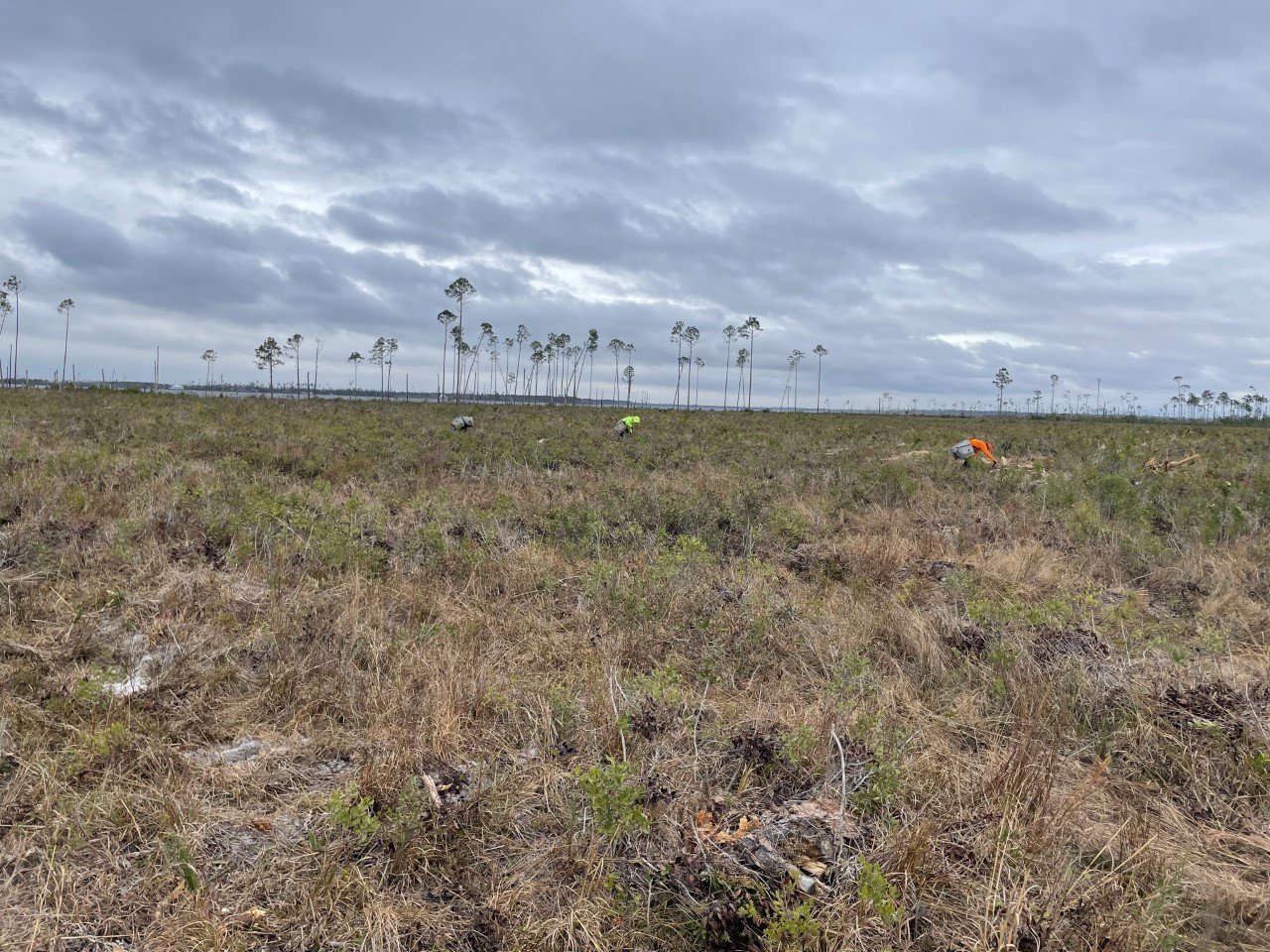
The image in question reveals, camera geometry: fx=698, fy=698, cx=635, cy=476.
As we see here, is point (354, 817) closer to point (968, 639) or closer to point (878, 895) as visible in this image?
point (878, 895)

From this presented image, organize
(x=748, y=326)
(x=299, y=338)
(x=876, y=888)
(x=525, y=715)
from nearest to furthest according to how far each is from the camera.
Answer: (x=876, y=888)
(x=525, y=715)
(x=299, y=338)
(x=748, y=326)

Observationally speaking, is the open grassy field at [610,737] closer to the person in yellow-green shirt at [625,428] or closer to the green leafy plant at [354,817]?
the green leafy plant at [354,817]

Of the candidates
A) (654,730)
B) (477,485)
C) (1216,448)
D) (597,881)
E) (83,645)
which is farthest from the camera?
(1216,448)

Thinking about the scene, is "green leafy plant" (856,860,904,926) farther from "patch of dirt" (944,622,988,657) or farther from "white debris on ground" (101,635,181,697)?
"white debris on ground" (101,635,181,697)

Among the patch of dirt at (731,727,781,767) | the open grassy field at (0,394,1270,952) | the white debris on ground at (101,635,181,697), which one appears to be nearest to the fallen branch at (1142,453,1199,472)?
the open grassy field at (0,394,1270,952)

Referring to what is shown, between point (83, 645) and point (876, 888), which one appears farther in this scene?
point (83, 645)

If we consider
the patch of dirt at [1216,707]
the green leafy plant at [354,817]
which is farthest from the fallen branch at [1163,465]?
the green leafy plant at [354,817]

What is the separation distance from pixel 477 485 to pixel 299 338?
97.8m

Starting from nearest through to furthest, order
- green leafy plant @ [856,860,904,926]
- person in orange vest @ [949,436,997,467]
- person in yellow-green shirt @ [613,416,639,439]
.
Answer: green leafy plant @ [856,860,904,926], person in orange vest @ [949,436,997,467], person in yellow-green shirt @ [613,416,639,439]

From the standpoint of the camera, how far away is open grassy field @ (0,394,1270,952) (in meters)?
2.45

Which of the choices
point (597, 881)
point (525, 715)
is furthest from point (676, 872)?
point (525, 715)

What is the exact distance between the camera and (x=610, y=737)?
3.52 metres

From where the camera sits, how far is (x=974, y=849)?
2666 millimetres

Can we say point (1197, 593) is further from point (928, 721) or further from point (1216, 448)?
point (1216, 448)
